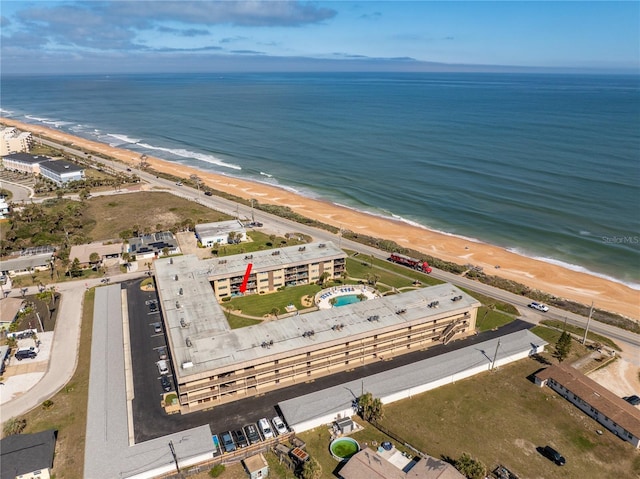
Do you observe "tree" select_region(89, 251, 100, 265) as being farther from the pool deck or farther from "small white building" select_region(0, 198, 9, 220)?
the pool deck

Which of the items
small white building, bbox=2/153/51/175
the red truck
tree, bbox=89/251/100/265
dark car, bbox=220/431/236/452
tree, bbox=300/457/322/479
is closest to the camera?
tree, bbox=300/457/322/479

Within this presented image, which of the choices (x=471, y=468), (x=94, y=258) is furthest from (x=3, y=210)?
(x=471, y=468)

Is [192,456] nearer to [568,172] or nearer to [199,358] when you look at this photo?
[199,358]

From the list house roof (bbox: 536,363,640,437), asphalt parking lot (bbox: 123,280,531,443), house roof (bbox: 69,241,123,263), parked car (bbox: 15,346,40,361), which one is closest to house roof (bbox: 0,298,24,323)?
parked car (bbox: 15,346,40,361)

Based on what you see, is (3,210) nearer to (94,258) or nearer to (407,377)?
(94,258)

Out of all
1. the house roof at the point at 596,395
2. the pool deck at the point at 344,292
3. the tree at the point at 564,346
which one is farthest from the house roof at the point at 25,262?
the tree at the point at 564,346

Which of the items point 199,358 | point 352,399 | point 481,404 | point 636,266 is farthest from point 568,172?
point 199,358
